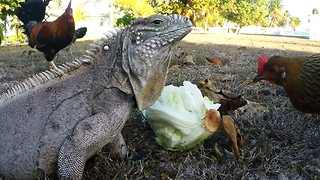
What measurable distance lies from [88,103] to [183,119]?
2.64ft

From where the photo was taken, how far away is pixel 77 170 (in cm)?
215

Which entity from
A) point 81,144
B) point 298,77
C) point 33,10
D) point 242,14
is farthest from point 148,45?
point 242,14

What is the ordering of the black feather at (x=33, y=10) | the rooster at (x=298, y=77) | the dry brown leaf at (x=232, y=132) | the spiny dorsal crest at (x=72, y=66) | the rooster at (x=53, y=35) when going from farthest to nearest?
the black feather at (x=33, y=10)
the rooster at (x=53, y=35)
the rooster at (x=298, y=77)
the dry brown leaf at (x=232, y=132)
the spiny dorsal crest at (x=72, y=66)

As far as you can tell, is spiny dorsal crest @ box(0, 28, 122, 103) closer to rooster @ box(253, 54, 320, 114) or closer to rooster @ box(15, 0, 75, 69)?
rooster @ box(253, 54, 320, 114)

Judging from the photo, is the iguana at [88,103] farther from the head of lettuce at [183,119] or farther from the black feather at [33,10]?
the black feather at [33,10]

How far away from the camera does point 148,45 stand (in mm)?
2209

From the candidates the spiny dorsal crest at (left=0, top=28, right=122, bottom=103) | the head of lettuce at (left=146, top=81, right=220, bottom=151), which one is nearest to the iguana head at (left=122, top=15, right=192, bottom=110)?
the spiny dorsal crest at (left=0, top=28, right=122, bottom=103)

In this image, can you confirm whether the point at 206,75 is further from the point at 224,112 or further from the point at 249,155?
the point at 249,155

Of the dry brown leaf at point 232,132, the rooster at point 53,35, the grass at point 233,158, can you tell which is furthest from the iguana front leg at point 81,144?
the rooster at point 53,35

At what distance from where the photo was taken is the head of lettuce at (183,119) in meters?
2.70

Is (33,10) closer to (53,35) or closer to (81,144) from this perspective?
(53,35)

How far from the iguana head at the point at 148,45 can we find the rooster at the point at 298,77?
58.0 inches

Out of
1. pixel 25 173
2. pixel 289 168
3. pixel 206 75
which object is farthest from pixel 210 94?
pixel 206 75

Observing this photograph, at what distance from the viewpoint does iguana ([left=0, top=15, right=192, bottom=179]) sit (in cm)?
220
